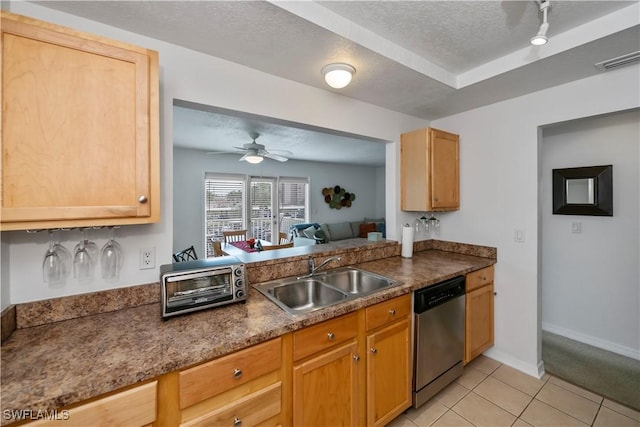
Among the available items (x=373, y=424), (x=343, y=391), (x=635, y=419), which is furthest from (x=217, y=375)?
(x=635, y=419)

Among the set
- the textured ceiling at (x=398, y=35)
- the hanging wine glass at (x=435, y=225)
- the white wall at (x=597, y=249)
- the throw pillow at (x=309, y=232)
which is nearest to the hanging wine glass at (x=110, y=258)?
the textured ceiling at (x=398, y=35)

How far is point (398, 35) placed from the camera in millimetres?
1621

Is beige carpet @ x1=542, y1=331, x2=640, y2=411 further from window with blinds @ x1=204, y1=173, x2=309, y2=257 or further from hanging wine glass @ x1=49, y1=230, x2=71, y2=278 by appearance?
window with blinds @ x1=204, y1=173, x2=309, y2=257

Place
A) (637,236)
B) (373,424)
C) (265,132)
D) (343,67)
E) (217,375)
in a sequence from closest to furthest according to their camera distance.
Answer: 1. (217,375)
2. (373,424)
3. (343,67)
4. (637,236)
5. (265,132)

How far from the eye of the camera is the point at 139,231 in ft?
4.74

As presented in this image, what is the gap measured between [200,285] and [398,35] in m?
1.84

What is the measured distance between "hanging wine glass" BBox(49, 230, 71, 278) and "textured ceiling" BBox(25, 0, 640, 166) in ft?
3.61

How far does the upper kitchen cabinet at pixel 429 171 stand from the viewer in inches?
96.0

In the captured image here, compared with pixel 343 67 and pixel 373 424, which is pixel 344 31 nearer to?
pixel 343 67

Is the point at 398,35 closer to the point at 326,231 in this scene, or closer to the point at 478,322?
the point at 478,322

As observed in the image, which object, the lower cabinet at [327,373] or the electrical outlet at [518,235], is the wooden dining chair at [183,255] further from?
the electrical outlet at [518,235]

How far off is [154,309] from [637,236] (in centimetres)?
377

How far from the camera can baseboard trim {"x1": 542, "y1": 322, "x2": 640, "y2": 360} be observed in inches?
93.9

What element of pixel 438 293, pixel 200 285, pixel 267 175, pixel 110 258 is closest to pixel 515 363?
pixel 438 293
